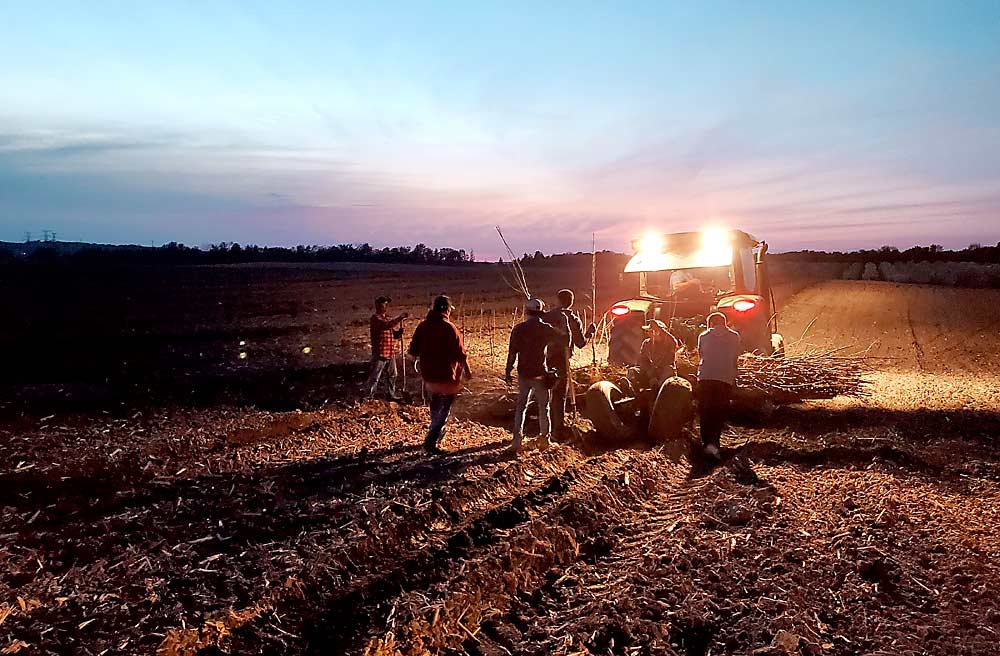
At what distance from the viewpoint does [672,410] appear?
8.23m

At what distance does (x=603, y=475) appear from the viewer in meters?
6.66

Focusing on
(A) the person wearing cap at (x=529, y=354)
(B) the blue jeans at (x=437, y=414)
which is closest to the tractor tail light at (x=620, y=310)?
(A) the person wearing cap at (x=529, y=354)

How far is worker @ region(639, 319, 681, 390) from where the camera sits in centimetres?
874

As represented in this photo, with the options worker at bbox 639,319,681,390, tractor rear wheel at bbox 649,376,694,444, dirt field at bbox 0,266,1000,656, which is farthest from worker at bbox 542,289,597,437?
tractor rear wheel at bbox 649,376,694,444

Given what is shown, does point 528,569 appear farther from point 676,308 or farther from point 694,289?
point 694,289

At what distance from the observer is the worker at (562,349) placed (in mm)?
8133

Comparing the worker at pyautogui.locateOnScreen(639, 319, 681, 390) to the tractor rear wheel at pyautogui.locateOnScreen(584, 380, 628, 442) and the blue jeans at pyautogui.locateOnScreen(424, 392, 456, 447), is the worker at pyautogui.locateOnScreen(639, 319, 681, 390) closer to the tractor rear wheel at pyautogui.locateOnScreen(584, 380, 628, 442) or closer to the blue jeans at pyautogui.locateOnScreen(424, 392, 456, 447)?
the tractor rear wheel at pyautogui.locateOnScreen(584, 380, 628, 442)

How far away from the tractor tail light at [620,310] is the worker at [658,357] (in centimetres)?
100

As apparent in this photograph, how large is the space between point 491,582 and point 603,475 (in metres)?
2.31

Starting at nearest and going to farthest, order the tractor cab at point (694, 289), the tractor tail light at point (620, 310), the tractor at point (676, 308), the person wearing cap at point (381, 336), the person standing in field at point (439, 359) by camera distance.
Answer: the person standing in field at point (439, 359)
the tractor at point (676, 308)
the tractor cab at point (694, 289)
the tractor tail light at point (620, 310)
the person wearing cap at point (381, 336)

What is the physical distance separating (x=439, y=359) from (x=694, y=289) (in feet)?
15.1

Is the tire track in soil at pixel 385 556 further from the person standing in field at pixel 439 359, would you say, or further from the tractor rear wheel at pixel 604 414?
the tractor rear wheel at pixel 604 414

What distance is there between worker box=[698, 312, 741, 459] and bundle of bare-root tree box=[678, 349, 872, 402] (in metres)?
1.38

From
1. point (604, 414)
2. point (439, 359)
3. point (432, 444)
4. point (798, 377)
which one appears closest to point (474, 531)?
point (432, 444)
